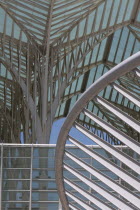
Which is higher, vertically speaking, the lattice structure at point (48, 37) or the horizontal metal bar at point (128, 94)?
the horizontal metal bar at point (128, 94)

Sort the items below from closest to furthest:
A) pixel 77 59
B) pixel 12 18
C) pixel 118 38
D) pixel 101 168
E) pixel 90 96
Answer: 1. pixel 90 96
2. pixel 101 168
3. pixel 12 18
4. pixel 77 59
5. pixel 118 38

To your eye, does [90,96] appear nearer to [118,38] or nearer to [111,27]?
[111,27]

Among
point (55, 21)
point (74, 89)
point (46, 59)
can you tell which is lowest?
point (74, 89)

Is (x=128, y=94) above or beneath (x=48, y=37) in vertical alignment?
above

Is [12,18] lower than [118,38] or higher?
higher

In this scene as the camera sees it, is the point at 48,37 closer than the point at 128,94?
No

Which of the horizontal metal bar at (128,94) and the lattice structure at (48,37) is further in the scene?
the lattice structure at (48,37)

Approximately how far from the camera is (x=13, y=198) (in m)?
22.9

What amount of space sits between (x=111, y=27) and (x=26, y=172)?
570 inches

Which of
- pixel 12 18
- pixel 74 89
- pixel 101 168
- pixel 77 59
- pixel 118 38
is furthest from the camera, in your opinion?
pixel 74 89

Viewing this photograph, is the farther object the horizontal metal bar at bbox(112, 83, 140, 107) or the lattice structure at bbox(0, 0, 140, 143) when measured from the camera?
the lattice structure at bbox(0, 0, 140, 143)

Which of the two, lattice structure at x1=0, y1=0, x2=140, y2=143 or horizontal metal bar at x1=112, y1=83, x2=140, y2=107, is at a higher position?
horizontal metal bar at x1=112, y1=83, x2=140, y2=107

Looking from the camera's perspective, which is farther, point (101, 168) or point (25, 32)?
point (25, 32)

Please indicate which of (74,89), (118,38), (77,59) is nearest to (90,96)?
(77,59)
